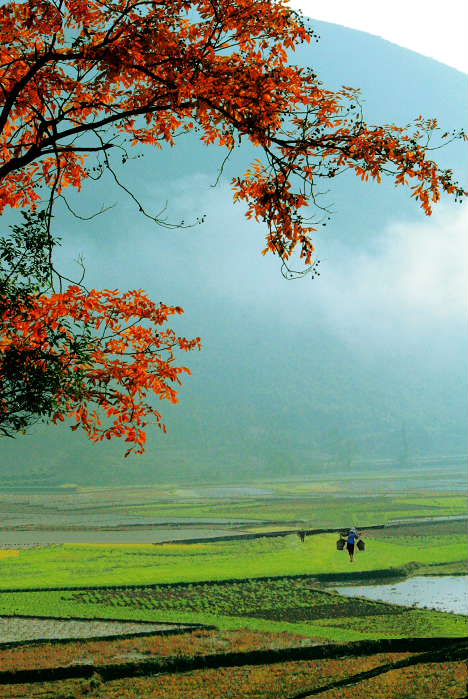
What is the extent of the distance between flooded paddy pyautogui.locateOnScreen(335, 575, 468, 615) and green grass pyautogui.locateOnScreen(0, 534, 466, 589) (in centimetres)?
243

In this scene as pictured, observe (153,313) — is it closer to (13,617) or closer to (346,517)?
(13,617)

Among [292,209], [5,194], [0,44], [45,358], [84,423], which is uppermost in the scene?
[0,44]

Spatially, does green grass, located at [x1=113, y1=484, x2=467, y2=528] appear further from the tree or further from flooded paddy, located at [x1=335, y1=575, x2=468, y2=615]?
the tree

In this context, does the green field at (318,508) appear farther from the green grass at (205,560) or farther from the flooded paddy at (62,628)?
the flooded paddy at (62,628)

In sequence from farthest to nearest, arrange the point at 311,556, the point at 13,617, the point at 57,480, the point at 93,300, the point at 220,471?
1. the point at 220,471
2. the point at 57,480
3. the point at 311,556
4. the point at 13,617
5. the point at 93,300

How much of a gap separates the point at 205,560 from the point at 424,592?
11.5m

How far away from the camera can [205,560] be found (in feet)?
122

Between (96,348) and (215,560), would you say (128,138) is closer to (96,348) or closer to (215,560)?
(96,348)

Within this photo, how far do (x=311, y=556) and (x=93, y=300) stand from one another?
2937 centimetres

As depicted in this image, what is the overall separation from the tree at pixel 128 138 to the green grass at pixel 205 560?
21.5 meters

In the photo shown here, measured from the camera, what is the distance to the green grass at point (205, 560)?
32438 millimetres

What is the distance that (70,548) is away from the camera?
4272 cm

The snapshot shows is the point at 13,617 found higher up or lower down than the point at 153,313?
lower down

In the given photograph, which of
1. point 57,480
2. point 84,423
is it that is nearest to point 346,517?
point 84,423
